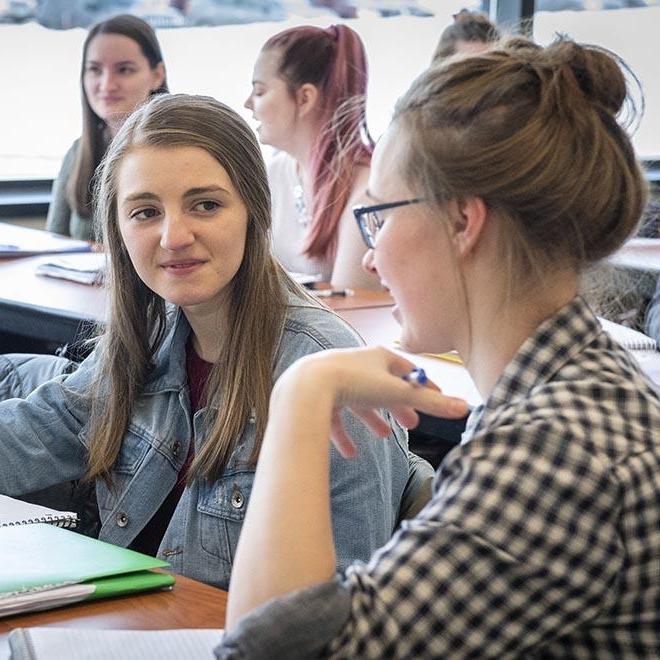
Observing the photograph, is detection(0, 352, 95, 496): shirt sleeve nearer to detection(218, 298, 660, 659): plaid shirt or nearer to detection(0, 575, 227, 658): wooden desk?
detection(0, 575, 227, 658): wooden desk

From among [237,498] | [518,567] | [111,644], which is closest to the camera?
[518,567]

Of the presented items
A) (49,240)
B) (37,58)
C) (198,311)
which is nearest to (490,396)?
(198,311)

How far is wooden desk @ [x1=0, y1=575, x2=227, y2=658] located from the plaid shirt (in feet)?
0.89

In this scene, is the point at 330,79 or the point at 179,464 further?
the point at 330,79

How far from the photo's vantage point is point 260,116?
151 inches

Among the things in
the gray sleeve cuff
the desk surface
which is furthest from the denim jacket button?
the desk surface

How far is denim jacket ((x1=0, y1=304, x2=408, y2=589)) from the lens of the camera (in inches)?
61.9

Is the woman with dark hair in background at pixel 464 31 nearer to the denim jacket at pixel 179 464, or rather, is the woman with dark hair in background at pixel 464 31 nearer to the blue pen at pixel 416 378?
the denim jacket at pixel 179 464

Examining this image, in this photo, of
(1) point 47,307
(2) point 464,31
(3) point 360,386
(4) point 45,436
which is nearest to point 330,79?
(2) point 464,31

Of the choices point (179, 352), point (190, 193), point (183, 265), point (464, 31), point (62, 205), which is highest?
point (464, 31)

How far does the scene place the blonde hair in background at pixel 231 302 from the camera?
5.72 feet

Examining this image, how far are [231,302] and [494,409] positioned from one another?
2.58ft

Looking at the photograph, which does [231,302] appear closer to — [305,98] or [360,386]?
[360,386]

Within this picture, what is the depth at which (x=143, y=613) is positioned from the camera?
128 centimetres
